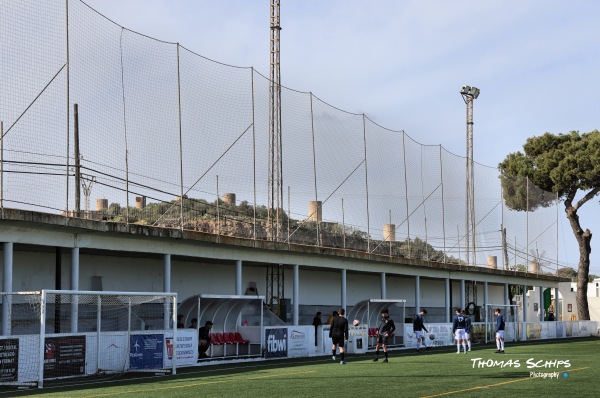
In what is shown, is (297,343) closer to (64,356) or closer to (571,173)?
(64,356)

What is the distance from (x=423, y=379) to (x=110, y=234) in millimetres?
10490

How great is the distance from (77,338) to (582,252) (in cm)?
5190

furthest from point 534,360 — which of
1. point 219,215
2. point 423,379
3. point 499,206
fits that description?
point 499,206

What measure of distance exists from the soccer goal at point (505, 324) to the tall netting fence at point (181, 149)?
4.06 metres

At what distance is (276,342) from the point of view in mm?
31703

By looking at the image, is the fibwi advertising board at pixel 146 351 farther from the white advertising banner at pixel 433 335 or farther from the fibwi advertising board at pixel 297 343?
the white advertising banner at pixel 433 335

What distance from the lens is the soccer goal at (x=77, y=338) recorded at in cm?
2088

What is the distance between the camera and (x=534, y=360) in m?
29.4

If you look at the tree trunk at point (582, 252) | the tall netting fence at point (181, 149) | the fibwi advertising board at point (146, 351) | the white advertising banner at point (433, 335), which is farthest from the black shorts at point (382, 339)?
the tree trunk at point (582, 252)

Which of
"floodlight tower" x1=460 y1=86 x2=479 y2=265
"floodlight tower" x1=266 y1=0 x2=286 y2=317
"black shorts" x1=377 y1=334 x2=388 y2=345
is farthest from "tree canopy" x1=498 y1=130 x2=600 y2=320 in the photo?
"black shorts" x1=377 y1=334 x2=388 y2=345

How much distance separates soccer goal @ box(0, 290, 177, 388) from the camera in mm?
20875

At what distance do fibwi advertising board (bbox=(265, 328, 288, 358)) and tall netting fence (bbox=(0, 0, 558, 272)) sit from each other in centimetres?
404

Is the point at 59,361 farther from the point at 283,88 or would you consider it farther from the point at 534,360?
the point at 283,88

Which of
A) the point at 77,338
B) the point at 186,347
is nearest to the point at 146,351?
the point at 77,338
